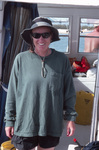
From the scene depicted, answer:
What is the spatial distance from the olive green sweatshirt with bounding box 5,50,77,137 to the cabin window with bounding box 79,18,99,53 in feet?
12.2

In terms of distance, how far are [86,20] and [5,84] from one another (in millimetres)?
3016

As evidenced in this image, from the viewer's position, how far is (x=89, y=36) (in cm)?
576

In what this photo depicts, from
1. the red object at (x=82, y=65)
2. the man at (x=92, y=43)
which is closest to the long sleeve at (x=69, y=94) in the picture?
the red object at (x=82, y=65)

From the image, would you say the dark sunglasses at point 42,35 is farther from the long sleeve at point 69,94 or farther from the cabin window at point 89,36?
the cabin window at point 89,36

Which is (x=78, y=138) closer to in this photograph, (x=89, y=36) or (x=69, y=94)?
(x=69, y=94)

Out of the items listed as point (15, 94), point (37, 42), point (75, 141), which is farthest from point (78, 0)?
point (75, 141)

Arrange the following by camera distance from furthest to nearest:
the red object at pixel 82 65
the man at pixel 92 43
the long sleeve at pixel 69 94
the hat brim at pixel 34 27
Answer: the man at pixel 92 43, the red object at pixel 82 65, the long sleeve at pixel 69 94, the hat brim at pixel 34 27

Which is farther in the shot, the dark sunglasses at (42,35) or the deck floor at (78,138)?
the deck floor at (78,138)

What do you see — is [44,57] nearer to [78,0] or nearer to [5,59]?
[78,0]

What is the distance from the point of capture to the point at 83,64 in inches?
212

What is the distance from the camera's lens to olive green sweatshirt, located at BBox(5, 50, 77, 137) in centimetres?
194

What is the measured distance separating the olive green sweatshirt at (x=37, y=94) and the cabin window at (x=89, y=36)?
3.73 metres

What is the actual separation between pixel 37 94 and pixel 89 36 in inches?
165

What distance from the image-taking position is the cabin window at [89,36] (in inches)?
217
